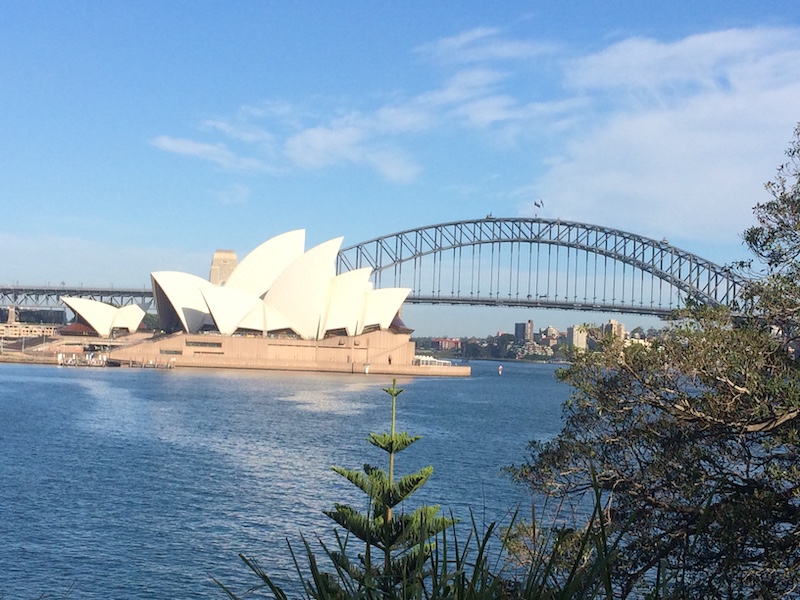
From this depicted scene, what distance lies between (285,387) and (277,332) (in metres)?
22.9

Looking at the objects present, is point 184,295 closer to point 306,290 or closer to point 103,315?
point 306,290

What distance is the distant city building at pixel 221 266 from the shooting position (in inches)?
3730

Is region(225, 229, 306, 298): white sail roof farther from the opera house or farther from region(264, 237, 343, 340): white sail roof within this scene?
region(264, 237, 343, 340): white sail roof

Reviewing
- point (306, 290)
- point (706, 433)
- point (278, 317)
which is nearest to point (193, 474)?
point (706, 433)

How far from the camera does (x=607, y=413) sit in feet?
32.3

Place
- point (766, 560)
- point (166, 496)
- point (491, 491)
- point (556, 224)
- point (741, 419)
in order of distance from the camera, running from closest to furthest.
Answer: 1. point (766, 560)
2. point (741, 419)
3. point (166, 496)
4. point (491, 491)
5. point (556, 224)

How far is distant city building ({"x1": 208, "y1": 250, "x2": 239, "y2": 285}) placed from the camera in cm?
9475

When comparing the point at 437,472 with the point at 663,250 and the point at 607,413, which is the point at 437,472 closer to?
the point at 607,413

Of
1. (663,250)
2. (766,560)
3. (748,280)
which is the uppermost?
(663,250)

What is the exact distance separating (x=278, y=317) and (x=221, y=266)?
19462 millimetres

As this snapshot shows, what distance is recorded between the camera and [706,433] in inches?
355

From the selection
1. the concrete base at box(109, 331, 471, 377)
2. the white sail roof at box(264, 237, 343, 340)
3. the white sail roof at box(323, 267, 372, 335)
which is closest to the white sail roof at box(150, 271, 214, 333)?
the concrete base at box(109, 331, 471, 377)

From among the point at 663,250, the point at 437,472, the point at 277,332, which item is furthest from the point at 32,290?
the point at 437,472

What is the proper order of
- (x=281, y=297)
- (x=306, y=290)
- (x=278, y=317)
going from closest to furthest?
(x=306, y=290), (x=281, y=297), (x=278, y=317)
